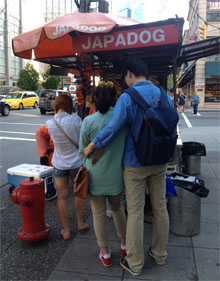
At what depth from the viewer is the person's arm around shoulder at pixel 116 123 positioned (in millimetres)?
2529

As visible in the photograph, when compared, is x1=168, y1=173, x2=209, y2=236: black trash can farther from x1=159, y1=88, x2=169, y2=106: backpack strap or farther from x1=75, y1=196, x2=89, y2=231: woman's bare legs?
x1=159, y1=88, x2=169, y2=106: backpack strap

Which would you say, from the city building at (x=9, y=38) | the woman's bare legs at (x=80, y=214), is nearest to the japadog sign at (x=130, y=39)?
the woman's bare legs at (x=80, y=214)

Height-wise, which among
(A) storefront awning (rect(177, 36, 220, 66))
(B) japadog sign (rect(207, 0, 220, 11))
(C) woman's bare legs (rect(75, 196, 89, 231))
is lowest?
(C) woman's bare legs (rect(75, 196, 89, 231))

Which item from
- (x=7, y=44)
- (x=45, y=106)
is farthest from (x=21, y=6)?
(x=45, y=106)

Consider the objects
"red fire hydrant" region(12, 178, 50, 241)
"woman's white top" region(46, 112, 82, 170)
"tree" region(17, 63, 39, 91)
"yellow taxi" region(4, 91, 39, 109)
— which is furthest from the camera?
"tree" region(17, 63, 39, 91)

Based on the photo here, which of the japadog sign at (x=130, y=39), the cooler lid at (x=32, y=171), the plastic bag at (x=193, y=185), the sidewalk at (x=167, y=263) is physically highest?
the japadog sign at (x=130, y=39)

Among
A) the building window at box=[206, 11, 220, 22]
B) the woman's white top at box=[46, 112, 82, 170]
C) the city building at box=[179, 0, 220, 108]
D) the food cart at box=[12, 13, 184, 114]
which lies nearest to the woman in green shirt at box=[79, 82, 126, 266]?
the woman's white top at box=[46, 112, 82, 170]

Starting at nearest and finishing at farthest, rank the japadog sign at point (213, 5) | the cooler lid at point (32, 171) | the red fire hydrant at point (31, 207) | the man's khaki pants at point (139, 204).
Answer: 1. the man's khaki pants at point (139, 204)
2. the red fire hydrant at point (31, 207)
3. the cooler lid at point (32, 171)
4. the japadog sign at point (213, 5)

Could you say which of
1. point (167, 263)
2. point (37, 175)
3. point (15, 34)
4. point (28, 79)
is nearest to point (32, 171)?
point (37, 175)

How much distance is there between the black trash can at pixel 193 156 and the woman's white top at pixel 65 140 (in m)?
3.26

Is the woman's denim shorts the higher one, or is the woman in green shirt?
the woman in green shirt

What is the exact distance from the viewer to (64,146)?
11.2 feet

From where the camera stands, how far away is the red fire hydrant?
323 centimetres

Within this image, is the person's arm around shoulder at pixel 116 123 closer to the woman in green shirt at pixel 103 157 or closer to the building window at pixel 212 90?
the woman in green shirt at pixel 103 157
